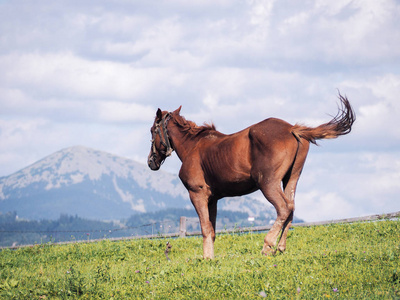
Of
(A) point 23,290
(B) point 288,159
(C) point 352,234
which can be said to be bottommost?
(A) point 23,290

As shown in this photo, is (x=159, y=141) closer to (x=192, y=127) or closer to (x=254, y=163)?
(x=192, y=127)

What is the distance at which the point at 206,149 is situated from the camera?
11984 mm

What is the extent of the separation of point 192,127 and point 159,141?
1.12 meters

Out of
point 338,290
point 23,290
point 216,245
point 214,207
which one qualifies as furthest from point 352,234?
point 23,290

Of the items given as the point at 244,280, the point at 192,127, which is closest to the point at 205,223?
the point at 192,127

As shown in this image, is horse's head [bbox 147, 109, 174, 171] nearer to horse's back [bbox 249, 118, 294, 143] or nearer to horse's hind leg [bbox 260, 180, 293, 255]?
horse's back [bbox 249, 118, 294, 143]

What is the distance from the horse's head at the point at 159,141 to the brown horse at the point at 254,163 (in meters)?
0.74

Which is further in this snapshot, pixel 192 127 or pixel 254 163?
pixel 192 127

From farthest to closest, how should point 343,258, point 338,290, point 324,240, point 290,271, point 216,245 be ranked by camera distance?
point 216,245 < point 324,240 < point 343,258 < point 290,271 < point 338,290

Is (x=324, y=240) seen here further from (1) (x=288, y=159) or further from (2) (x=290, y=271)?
(2) (x=290, y=271)

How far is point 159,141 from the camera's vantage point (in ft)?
44.0

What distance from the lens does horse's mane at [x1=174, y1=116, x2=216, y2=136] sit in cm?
1277

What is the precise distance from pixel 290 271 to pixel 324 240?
6.37 metres

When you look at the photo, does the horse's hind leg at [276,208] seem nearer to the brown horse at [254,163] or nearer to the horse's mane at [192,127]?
the brown horse at [254,163]
